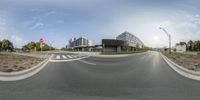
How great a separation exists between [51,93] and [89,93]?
1290 millimetres

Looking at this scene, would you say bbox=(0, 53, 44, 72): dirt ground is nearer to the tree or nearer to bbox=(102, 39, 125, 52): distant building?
bbox=(102, 39, 125, 52): distant building

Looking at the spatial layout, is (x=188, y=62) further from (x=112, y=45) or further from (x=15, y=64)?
(x=112, y=45)

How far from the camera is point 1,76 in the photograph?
30.2 ft

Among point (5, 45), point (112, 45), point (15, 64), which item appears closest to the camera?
point (15, 64)

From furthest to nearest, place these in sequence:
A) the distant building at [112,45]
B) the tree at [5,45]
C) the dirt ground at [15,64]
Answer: the tree at [5,45], the distant building at [112,45], the dirt ground at [15,64]

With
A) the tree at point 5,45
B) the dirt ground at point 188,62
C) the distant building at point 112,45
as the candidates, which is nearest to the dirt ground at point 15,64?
the dirt ground at point 188,62

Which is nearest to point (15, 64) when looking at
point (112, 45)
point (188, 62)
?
point (188, 62)

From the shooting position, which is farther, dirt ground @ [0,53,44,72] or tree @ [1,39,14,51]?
tree @ [1,39,14,51]

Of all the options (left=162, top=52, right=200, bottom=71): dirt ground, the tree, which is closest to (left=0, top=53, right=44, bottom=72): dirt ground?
(left=162, top=52, right=200, bottom=71): dirt ground

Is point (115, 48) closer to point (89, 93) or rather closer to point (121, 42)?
point (121, 42)

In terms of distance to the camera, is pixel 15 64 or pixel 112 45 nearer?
pixel 15 64

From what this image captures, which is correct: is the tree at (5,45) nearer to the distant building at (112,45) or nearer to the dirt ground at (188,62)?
the distant building at (112,45)

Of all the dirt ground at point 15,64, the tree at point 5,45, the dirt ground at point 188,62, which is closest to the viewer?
the dirt ground at point 15,64

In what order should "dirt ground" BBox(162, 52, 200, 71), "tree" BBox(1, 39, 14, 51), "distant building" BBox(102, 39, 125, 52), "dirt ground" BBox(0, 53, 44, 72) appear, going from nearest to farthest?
"dirt ground" BBox(0, 53, 44, 72), "dirt ground" BBox(162, 52, 200, 71), "distant building" BBox(102, 39, 125, 52), "tree" BBox(1, 39, 14, 51)
